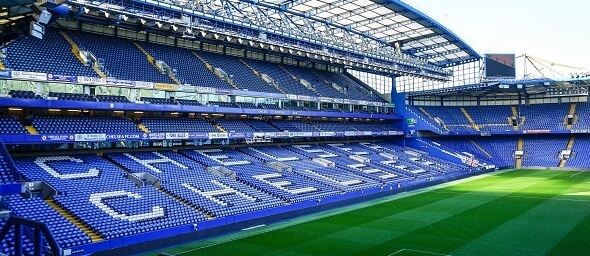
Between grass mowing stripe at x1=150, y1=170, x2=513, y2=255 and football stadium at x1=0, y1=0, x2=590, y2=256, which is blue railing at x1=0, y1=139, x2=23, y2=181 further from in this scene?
grass mowing stripe at x1=150, y1=170, x2=513, y2=255

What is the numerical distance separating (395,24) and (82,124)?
3144 cm

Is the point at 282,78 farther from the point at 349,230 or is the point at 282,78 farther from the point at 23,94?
the point at 349,230

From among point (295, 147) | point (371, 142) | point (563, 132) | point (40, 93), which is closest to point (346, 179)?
point (295, 147)

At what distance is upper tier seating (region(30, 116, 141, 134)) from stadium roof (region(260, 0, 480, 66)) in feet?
52.7

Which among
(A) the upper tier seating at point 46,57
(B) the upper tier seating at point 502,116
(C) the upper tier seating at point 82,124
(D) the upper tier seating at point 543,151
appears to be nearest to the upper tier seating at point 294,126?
(C) the upper tier seating at point 82,124

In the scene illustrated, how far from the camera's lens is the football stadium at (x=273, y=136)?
20734 millimetres

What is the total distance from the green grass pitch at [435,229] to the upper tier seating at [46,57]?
48.5 ft

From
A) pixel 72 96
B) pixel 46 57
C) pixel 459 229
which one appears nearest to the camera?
pixel 459 229

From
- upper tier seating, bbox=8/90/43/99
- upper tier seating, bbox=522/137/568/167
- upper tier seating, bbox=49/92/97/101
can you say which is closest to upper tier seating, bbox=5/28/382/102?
upper tier seating, bbox=49/92/97/101

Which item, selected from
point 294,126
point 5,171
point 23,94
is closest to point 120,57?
point 23,94

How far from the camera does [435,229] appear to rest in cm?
2331

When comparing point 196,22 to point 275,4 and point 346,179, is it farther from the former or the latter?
point 346,179

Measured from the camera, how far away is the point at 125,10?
30.2 m

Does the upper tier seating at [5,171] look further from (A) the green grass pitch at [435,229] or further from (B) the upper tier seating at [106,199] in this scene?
(A) the green grass pitch at [435,229]
